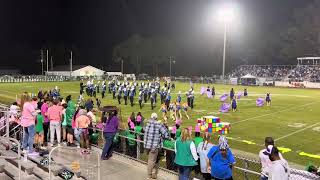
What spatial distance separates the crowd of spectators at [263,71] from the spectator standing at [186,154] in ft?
240

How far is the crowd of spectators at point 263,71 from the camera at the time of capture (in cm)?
8156

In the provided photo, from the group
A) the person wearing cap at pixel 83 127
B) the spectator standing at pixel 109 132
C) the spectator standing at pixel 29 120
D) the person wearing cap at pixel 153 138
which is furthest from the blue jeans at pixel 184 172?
the spectator standing at pixel 29 120

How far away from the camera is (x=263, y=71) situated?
85688mm

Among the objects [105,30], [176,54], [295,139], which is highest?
[105,30]

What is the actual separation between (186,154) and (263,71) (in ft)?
Answer: 263

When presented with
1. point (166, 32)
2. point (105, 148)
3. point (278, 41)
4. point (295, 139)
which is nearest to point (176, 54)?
point (166, 32)

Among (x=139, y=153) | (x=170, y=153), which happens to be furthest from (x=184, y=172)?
A: (x=139, y=153)

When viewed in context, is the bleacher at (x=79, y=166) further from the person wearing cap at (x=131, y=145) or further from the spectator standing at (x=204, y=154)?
the spectator standing at (x=204, y=154)

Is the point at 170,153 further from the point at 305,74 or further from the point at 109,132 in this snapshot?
the point at 305,74

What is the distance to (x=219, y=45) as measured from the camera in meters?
100

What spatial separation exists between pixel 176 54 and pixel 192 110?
7965 cm

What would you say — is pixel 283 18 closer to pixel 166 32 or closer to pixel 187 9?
pixel 187 9

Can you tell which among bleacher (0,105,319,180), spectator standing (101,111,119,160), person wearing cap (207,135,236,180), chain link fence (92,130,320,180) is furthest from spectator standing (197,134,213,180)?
spectator standing (101,111,119,160)

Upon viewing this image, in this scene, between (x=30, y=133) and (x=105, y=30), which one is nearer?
(x=30, y=133)
